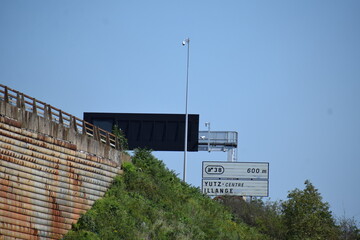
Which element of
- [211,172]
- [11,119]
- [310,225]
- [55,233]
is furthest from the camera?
[211,172]

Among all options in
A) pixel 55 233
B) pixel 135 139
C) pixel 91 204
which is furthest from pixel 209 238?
pixel 135 139

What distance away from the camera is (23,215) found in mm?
41188

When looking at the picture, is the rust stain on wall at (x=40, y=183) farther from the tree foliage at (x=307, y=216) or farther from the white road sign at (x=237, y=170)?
the white road sign at (x=237, y=170)

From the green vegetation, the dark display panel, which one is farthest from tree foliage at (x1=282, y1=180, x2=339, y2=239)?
the dark display panel

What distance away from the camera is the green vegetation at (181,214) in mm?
47656

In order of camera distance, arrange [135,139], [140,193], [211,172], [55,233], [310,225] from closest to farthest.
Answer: [55,233] → [140,193] → [310,225] → [135,139] → [211,172]

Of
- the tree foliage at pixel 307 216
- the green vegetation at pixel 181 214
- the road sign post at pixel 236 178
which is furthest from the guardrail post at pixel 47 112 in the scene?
the road sign post at pixel 236 178

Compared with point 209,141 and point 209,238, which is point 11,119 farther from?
point 209,141

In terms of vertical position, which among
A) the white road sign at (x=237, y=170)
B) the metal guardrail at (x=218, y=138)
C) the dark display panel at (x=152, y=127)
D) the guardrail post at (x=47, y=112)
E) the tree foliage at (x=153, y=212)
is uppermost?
the metal guardrail at (x=218, y=138)

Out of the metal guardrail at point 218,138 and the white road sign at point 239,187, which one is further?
the metal guardrail at point 218,138

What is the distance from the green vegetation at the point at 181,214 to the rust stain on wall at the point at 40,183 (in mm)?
1138

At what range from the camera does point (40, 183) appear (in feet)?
141

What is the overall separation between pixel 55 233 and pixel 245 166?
4386 cm

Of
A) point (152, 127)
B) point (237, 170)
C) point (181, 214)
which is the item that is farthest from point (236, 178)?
point (181, 214)
